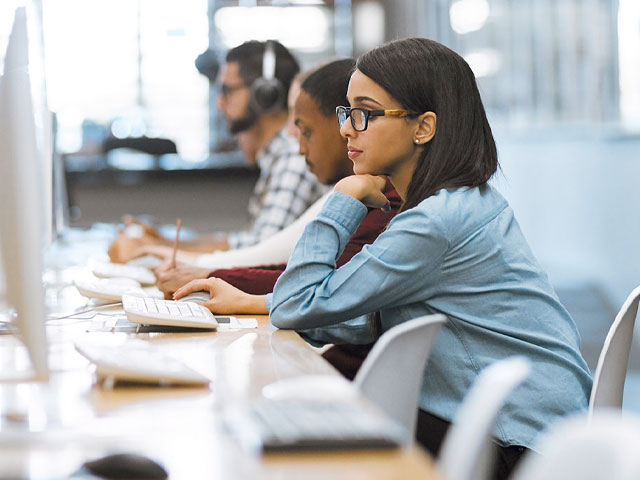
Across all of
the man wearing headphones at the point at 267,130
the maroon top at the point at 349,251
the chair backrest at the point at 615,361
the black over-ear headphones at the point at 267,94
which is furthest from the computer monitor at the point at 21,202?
the black over-ear headphones at the point at 267,94

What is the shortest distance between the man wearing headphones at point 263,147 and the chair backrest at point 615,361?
1.59 meters

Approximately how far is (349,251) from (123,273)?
75 centimetres

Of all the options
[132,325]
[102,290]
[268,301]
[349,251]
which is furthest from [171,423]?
[102,290]

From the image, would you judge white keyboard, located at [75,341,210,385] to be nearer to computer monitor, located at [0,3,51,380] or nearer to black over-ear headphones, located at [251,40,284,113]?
computer monitor, located at [0,3,51,380]

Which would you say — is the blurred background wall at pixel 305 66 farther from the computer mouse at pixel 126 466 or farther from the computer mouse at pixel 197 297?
the computer mouse at pixel 126 466

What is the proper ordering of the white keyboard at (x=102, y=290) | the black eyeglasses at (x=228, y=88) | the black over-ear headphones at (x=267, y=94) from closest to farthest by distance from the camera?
1. the white keyboard at (x=102, y=290)
2. the black over-ear headphones at (x=267, y=94)
3. the black eyeglasses at (x=228, y=88)

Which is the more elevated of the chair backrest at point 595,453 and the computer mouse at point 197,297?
the chair backrest at point 595,453

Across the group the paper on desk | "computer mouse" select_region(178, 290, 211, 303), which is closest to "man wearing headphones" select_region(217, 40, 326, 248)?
"computer mouse" select_region(178, 290, 211, 303)

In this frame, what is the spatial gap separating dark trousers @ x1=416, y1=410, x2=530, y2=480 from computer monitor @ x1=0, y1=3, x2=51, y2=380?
0.66m

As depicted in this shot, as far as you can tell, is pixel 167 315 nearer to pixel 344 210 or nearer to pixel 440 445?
pixel 344 210

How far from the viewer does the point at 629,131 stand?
14.8 ft

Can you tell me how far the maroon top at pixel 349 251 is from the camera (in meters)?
1.97

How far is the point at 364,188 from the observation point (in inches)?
64.5

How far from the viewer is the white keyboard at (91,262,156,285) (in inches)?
95.1
